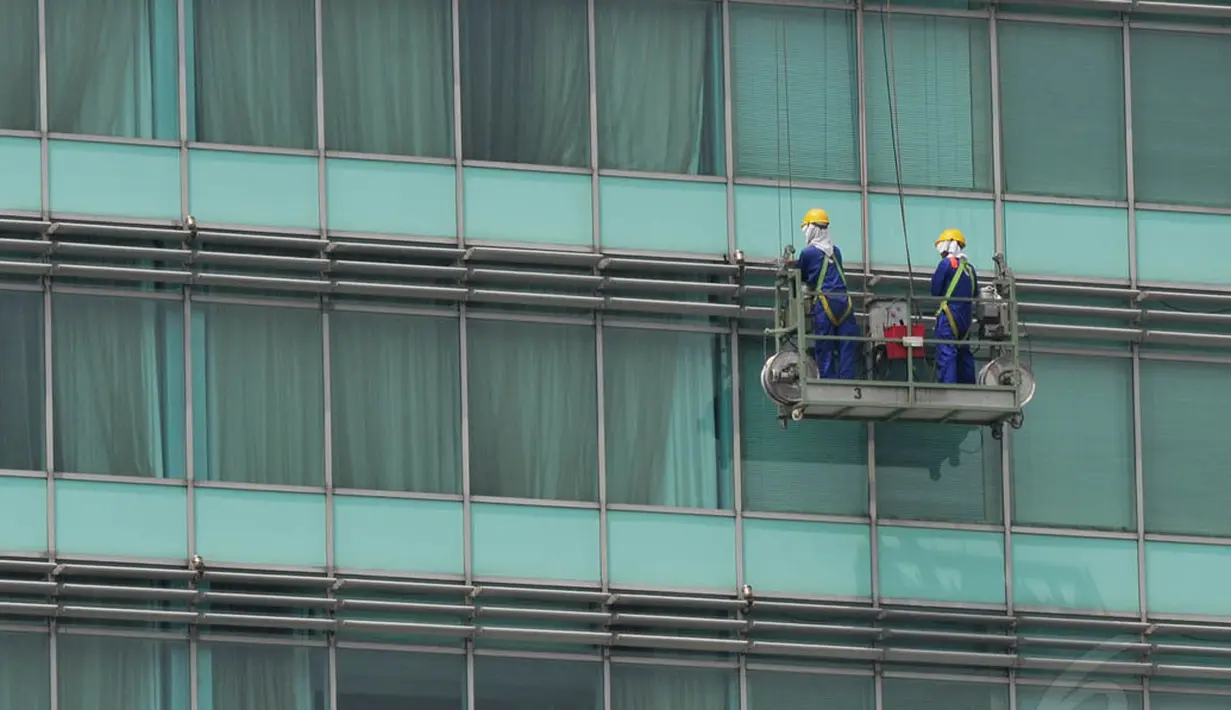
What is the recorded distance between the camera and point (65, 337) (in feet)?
146

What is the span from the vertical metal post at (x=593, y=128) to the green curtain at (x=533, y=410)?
0.25 meters

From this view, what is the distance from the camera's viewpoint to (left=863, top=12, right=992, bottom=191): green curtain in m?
47.1

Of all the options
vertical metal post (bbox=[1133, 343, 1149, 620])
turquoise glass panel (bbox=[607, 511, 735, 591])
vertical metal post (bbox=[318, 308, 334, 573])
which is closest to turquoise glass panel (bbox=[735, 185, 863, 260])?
turquoise glass panel (bbox=[607, 511, 735, 591])

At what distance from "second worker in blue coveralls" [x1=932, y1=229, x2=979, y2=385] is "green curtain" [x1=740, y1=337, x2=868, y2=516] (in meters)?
1.58

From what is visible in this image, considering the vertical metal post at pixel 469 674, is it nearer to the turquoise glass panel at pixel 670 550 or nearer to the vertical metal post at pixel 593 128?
the turquoise glass panel at pixel 670 550

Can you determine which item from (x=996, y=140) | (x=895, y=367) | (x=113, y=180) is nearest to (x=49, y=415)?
(x=113, y=180)

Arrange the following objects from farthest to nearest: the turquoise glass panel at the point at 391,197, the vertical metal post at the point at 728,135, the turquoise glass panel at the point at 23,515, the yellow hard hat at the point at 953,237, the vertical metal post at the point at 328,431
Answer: the vertical metal post at the point at 728,135, the yellow hard hat at the point at 953,237, the turquoise glass panel at the point at 391,197, the vertical metal post at the point at 328,431, the turquoise glass panel at the point at 23,515

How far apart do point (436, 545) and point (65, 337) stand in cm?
465

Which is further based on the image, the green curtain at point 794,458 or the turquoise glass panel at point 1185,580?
the turquoise glass panel at point 1185,580

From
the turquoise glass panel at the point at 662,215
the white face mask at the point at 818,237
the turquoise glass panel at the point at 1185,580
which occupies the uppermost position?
the turquoise glass panel at the point at 662,215

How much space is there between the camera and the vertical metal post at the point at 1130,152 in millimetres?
47250

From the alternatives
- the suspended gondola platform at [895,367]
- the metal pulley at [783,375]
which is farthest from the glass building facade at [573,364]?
the metal pulley at [783,375]

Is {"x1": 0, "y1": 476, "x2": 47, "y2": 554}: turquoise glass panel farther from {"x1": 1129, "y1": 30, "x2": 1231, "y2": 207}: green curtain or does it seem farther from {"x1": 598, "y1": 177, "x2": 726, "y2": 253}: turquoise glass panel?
{"x1": 1129, "y1": 30, "x2": 1231, "y2": 207}: green curtain

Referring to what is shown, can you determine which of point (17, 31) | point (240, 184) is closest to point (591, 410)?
point (240, 184)
